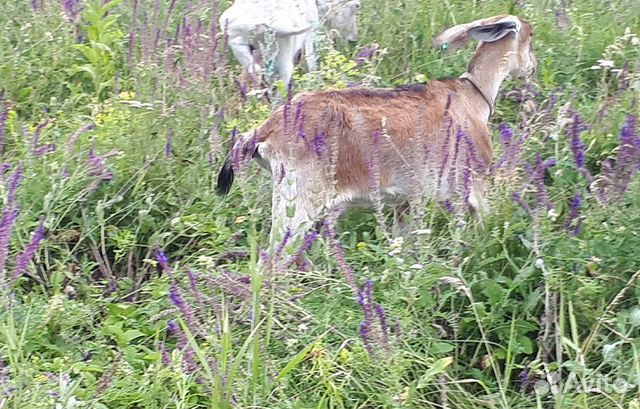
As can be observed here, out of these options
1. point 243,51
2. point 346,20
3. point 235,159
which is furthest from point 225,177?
point 346,20

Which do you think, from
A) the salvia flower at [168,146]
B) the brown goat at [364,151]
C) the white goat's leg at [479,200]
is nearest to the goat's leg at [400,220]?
the brown goat at [364,151]

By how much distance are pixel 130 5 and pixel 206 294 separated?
3.41m

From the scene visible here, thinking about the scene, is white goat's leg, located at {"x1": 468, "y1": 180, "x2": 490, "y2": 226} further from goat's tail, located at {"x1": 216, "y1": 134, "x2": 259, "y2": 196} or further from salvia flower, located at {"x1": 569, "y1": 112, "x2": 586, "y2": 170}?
goat's tail, located at {"x1": 216, "y1": 134, "x2": 259, "y2": 196}

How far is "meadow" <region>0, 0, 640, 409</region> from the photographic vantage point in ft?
12.0

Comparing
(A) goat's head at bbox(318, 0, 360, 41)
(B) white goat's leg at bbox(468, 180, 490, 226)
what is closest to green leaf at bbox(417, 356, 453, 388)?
(B) white goat's leg at bbox(468, 180, 490, 226)

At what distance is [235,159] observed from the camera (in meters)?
4.42

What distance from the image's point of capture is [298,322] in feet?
12.8

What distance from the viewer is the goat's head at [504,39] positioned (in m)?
5.52

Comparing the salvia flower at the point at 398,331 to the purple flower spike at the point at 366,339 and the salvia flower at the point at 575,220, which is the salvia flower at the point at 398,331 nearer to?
the purple flower spike at the point at 366,339

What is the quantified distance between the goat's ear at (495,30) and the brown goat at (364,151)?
39 cm

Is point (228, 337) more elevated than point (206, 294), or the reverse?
point (228, 337)

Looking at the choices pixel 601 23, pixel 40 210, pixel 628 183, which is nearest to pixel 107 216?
pixel 40 210

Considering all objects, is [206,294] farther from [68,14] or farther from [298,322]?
[68,14]

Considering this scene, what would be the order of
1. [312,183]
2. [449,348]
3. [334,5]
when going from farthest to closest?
[334,5] → [312,183] → [449,348]
